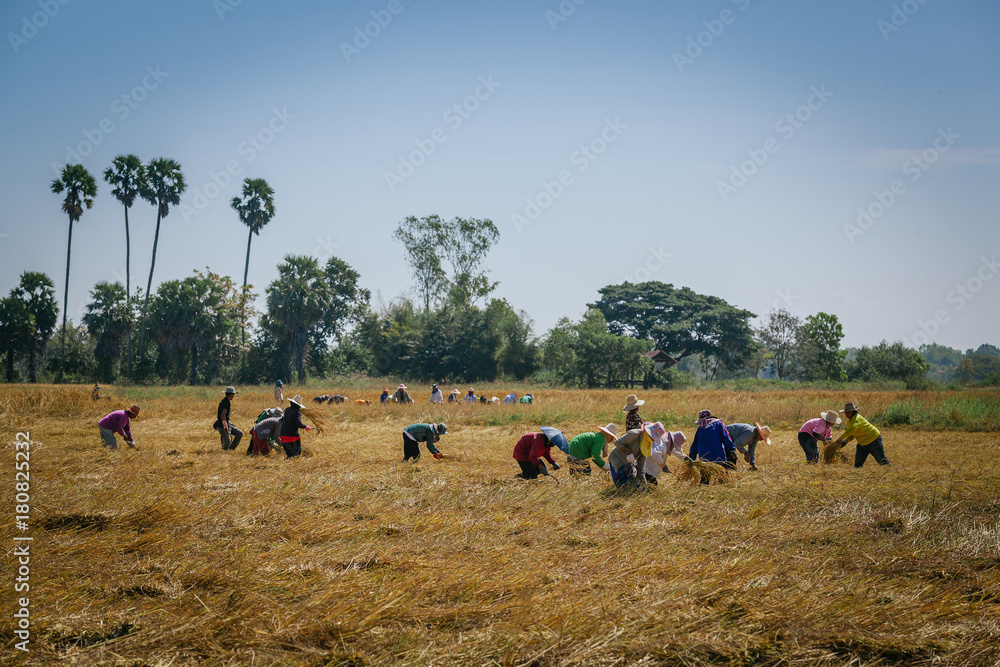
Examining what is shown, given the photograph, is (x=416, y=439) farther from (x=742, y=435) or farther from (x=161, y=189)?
(x=161, y=189)

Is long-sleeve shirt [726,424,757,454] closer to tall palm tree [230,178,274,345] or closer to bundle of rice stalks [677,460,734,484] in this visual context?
bundle of rice stalks [677,460,734,484]

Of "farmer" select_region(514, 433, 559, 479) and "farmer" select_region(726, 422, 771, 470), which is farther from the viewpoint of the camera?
"farmer" select_region(726, 422, 771, 470)

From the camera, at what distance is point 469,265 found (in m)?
53.1

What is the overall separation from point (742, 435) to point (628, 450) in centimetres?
289

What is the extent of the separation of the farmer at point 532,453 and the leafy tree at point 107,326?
47.7 metres

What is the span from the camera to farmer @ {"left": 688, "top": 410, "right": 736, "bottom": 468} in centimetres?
938

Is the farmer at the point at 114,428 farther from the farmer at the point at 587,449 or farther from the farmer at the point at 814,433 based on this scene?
the farmer at the point at 814,433

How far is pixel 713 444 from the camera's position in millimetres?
9438

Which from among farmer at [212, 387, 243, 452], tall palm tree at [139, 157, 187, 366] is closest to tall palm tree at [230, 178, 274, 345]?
tall palm tree at [139, 157, 187, 366]

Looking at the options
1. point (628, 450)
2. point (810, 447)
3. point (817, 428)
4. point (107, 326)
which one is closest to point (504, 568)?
point (628, 450)

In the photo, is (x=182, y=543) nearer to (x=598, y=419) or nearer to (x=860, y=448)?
(x=860, y=448)

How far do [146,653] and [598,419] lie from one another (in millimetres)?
15920

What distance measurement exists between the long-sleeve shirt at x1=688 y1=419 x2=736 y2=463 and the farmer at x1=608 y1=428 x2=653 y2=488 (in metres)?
1.46

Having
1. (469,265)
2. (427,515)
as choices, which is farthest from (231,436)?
(469,265)
